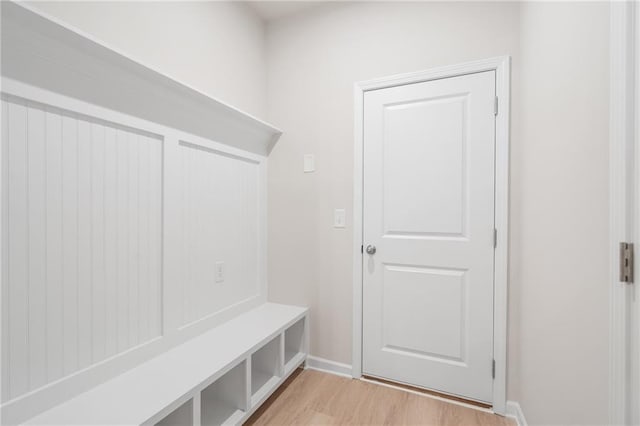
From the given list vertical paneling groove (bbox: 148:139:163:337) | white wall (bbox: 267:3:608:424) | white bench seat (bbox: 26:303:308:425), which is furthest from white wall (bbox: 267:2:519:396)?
vertical paneling groove (bbox: 148:139:163:337)

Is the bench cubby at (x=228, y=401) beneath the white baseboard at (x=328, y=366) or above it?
above

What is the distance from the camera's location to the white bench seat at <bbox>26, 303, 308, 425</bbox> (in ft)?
3.31

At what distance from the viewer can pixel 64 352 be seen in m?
1.07

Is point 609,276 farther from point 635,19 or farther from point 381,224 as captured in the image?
point 381,224

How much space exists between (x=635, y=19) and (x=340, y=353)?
2105 mm

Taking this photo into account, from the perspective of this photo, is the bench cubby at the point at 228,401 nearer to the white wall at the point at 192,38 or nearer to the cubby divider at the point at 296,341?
the cubby divider at the point at 296,341

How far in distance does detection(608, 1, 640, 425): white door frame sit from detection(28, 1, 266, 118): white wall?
154 centimetres

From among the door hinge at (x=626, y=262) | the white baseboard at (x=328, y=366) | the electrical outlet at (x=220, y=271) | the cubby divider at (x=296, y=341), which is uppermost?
the door hinge at (x=626, y=262)

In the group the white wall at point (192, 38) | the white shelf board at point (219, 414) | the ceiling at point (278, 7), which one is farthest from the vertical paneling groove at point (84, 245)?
the ceiling at point (278, 7)

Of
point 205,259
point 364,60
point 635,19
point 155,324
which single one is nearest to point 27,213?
point 155,324

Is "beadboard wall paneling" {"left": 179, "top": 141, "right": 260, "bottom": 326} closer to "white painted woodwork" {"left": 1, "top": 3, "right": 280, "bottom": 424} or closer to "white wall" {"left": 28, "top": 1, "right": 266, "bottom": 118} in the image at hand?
"white painted woodwork" {"left": 1, "top": 3, "right": 280, "bottom": 424}

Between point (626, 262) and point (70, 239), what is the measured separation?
1.74 metres

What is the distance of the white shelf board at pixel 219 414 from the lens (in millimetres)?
1429

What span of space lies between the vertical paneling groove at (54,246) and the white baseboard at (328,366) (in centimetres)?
149
